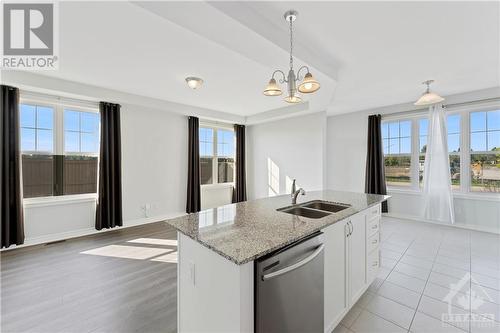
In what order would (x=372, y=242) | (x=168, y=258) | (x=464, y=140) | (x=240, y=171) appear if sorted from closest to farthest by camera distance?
(x=372, y=242)
(x=168, y=258)
(x=464, y=140)
(x=240, y=171)

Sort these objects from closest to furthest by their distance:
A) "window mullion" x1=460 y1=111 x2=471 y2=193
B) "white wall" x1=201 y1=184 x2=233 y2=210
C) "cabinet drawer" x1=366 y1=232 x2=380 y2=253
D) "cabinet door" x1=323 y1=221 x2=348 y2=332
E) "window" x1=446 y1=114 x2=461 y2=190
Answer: "cabinet door" x1=323 y1=221 x2=348 y2=332 → "cabinet drawer" x1=366 y1=232 x2=380 y2=253 → "window mullion" x1=460 y1=111 x2=471 y2=193 → "window" x1=446 y1=114 x2=461 y2=190 → "white wall" x1=201 y1=184 x2=233 y2=210

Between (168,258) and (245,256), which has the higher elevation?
(245,256)

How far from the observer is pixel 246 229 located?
1.43 meters

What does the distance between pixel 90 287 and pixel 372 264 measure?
9.78 ft

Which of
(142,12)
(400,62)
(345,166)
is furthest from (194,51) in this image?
(345,166)

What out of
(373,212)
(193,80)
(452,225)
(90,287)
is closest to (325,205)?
(373,212)

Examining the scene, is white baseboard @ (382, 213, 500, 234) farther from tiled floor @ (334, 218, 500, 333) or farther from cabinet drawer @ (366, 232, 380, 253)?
cabinet drawer @ (366, 232, 380, 253)

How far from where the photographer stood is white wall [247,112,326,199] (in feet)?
17.0

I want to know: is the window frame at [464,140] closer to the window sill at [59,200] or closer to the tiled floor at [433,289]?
the tiled floor at [433,289]

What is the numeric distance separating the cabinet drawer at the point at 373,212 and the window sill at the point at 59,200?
453 cm

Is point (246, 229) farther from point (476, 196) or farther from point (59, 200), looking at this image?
point (476, 196)

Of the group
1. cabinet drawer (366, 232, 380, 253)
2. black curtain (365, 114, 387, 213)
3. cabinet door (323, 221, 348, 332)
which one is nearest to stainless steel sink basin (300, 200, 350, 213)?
cabinet drawer (366, 232, 380, 253)

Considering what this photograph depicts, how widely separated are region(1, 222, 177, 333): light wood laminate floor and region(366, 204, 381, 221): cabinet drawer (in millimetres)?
2027

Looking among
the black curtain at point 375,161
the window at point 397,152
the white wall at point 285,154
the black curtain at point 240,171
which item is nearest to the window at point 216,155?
the black curtain at point 240,171
